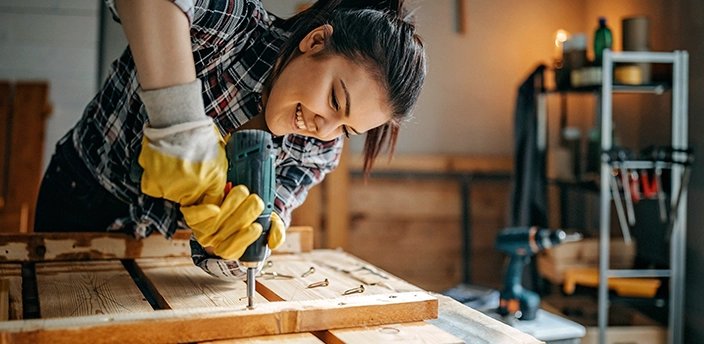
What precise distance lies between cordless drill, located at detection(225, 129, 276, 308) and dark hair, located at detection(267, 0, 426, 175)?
28 centimetres

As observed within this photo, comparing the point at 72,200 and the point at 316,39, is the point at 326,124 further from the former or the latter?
the point at 72,200

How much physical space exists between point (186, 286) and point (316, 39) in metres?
0.50

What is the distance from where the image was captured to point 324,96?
3.80 feet

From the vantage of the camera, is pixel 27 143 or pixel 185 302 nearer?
pixel 185 302

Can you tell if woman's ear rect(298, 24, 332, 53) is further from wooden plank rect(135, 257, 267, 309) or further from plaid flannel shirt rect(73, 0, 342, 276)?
wooden plank rect(135, 257, 267, 309)

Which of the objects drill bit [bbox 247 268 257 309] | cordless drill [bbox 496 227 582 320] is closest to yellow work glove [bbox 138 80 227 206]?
drill bit [bbox 247 268 257 309]

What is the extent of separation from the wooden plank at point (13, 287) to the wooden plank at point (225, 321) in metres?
0.15

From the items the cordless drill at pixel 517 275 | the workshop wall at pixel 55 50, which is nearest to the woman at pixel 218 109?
the cordless drill at pixel 517 275

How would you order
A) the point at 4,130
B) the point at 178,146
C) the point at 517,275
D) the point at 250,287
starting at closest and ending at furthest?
the point at 178,146, the point at 250,287, the point at 517,275, the point at 4,130

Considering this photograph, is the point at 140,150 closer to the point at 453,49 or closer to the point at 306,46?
the point at 306,46

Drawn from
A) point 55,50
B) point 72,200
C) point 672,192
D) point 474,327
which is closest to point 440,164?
point 672,192

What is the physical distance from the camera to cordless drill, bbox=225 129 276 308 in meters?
0.98

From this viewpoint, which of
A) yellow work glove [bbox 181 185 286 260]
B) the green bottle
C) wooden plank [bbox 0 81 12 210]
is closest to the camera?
yellow work glove [bbox 181 185 286 260]

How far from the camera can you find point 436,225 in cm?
370
